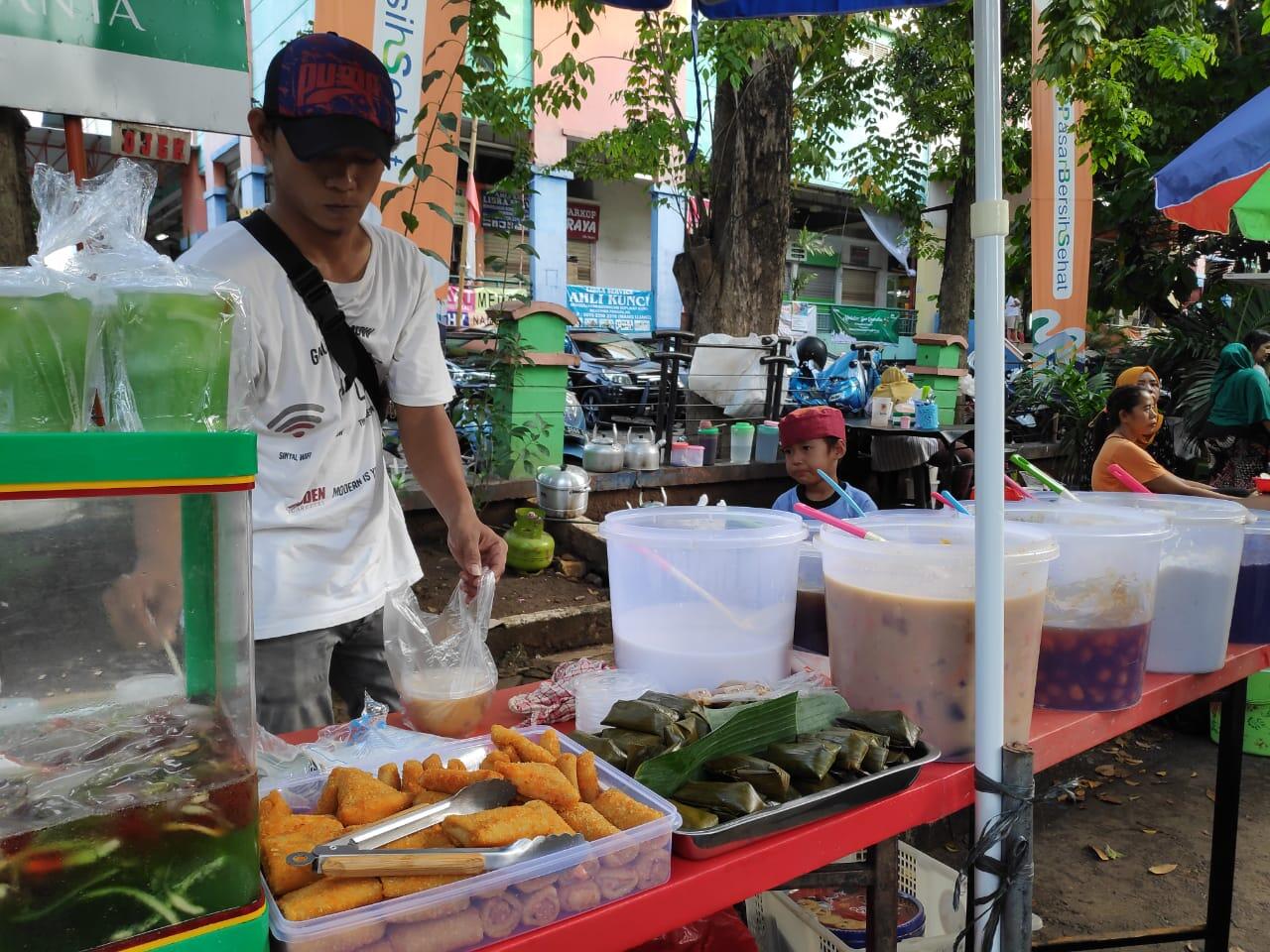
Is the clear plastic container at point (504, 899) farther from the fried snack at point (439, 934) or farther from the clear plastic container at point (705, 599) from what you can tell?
the clear plastic container at point (705, 599)

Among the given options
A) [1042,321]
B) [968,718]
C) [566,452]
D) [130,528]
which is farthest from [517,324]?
[1042,321]

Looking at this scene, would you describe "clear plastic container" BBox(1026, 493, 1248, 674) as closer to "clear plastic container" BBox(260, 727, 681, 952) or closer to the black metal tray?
the black metal tray

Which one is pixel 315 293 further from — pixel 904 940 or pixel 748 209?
pixel 748 209

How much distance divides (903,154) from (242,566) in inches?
469

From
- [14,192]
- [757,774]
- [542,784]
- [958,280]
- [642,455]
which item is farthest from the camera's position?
[958,280]

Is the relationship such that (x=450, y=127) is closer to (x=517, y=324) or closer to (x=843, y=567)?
(x=517, y=324)

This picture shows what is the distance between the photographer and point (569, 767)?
44.1 inches

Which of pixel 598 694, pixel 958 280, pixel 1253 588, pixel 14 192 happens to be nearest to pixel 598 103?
pixel 958 280

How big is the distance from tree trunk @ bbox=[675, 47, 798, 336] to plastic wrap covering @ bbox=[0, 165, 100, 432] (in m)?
7.37

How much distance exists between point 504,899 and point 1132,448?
4.64m

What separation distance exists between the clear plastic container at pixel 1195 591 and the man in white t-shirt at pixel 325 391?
1531 millimetres

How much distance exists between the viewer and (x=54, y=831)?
703mm

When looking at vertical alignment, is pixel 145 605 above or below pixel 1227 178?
below

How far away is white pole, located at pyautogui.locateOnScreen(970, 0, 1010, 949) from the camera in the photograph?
4.35 feet
